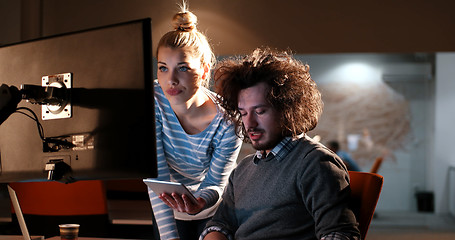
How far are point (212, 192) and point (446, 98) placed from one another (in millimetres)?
5704

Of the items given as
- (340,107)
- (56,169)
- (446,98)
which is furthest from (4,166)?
(446,98)

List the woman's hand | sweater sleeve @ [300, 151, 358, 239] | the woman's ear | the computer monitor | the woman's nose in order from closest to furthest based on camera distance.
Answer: the computer monitor
sweater sleeve @ [300, 151, 358, 239]
the woman's hand
the woman's nose
the woman's ear

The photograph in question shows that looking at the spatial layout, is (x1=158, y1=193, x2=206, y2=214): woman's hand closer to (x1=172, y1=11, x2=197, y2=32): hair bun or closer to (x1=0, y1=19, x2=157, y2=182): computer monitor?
(x1=0, y1=19, x2=157, y2=182): computer monitor

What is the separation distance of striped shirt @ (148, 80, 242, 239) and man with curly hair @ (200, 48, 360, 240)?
93 mm

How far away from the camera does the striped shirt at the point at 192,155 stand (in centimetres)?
167

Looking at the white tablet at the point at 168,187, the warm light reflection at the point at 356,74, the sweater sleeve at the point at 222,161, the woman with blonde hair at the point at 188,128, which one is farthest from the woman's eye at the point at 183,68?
the warm light reflection at the point at 356,74

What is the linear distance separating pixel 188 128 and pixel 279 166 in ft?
1.51

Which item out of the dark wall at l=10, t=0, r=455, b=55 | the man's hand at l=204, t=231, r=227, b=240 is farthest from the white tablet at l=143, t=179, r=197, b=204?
the dark wall at l=10, t=0, r=455, b=55

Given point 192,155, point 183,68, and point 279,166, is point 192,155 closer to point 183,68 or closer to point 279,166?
point 183,68

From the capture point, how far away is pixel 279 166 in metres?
1.39

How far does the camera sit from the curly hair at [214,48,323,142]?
142cm

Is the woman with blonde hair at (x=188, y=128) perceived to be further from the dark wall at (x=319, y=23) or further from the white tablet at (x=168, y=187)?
the dark wall at (x=319, y=23)

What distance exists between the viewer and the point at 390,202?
21.2 feet

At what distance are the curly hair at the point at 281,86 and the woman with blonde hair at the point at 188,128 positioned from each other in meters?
0.11
